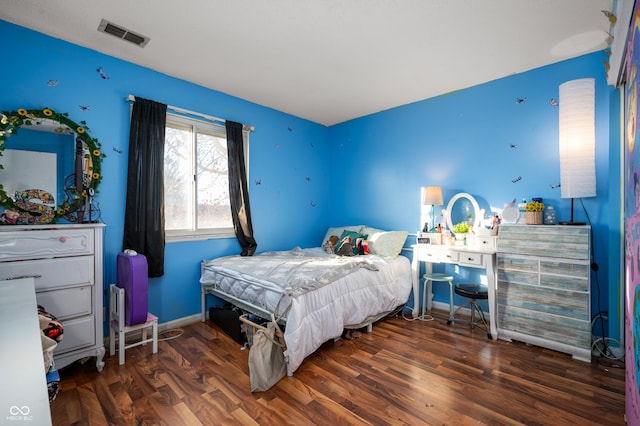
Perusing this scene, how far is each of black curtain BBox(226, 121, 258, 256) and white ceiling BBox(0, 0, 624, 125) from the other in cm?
55

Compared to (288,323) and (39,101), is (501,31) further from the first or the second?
(39,101)

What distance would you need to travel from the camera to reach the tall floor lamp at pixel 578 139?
247 centimetres

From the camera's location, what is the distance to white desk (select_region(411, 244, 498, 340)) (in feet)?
9.16

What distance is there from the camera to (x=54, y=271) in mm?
2082

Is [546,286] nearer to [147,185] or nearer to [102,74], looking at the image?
[147,185]

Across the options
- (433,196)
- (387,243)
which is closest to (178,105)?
(387,243)

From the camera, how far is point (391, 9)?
2094mm

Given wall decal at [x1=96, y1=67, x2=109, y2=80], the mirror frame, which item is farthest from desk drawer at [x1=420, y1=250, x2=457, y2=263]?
wall decal at [x1=96, y1=67, x2=109, y2=80]

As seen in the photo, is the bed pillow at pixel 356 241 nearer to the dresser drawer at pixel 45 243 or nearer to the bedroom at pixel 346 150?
the bedroom at pixel 346 150

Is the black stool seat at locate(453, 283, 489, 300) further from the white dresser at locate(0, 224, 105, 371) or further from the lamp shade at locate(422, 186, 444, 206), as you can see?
the white dresser at locate(0, 224, 105, 371)

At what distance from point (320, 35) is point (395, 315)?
9.53 ft

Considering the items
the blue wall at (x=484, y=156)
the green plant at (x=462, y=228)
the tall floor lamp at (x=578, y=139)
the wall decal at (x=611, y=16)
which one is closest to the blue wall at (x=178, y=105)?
the blue wall at (x=484, y=156)

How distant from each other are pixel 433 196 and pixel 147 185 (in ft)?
9.64

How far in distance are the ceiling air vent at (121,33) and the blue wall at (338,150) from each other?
43 centimetres
